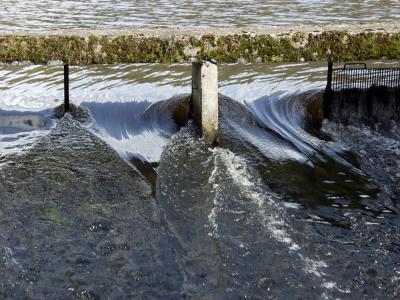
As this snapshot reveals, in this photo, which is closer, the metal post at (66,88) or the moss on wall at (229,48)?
the moss on wall at (229,48)

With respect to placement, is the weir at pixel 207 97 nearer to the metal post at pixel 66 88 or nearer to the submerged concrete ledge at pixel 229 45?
the submerged concrete ledge at pixel 229 45

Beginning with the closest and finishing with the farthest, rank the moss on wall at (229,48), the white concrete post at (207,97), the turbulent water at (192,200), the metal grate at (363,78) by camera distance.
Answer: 1. the turbulent water at (192,200)
2. the moss on wall at (229,48)
3. the white concrete post at (207,97)
4. the metal grate at (363,78)

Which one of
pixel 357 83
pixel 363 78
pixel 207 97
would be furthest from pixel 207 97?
pixel 363 78

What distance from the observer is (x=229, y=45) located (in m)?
6.52

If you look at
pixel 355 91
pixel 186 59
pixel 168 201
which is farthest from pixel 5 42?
pixel 355 91

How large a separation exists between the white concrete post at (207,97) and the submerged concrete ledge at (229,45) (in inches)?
25.4

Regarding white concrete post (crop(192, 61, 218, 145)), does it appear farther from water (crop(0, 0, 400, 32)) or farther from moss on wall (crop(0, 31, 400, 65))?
water (crop(0, 0, 400, 32))

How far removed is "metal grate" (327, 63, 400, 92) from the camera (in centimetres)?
914

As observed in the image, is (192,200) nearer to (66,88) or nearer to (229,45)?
(229,45)

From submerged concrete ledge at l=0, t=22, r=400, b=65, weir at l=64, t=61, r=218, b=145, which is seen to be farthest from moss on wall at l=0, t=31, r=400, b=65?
weir at l=64, t=61, r=218, b=145

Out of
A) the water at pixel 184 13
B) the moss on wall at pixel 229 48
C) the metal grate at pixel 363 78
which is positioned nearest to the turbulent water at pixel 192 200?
the metal grate at pixel 363 78

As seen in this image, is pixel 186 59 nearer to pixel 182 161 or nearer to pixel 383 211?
pixel 182 161

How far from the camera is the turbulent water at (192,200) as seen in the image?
4.92m

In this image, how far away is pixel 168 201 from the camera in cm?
620
